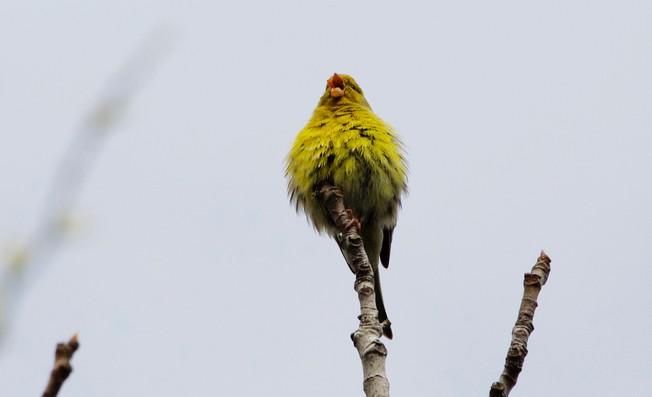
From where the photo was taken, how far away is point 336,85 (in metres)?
8.48

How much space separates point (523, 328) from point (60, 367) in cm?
186

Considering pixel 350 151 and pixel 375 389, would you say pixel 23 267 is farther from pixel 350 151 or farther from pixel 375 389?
pixel 350 151

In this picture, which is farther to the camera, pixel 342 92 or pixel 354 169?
pixel 342 92

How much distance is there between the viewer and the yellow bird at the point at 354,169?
6.74 meters

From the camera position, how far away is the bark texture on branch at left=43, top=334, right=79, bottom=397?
4.37 ft

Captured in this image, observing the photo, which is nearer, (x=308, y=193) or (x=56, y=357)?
(x=56, y=357)

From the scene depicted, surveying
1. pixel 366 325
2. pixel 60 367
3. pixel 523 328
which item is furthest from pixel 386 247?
pixel 60 367

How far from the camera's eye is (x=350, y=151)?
22.4ft

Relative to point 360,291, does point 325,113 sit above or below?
above

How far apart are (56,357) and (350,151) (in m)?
5.47

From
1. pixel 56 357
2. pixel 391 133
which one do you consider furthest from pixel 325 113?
pixel 56 357

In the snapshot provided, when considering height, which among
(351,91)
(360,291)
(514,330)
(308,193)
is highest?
(351,91)

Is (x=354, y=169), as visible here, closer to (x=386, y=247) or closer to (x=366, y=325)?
(x=386, y=247)

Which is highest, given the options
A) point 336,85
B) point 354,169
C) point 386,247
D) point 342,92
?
point 336,85
